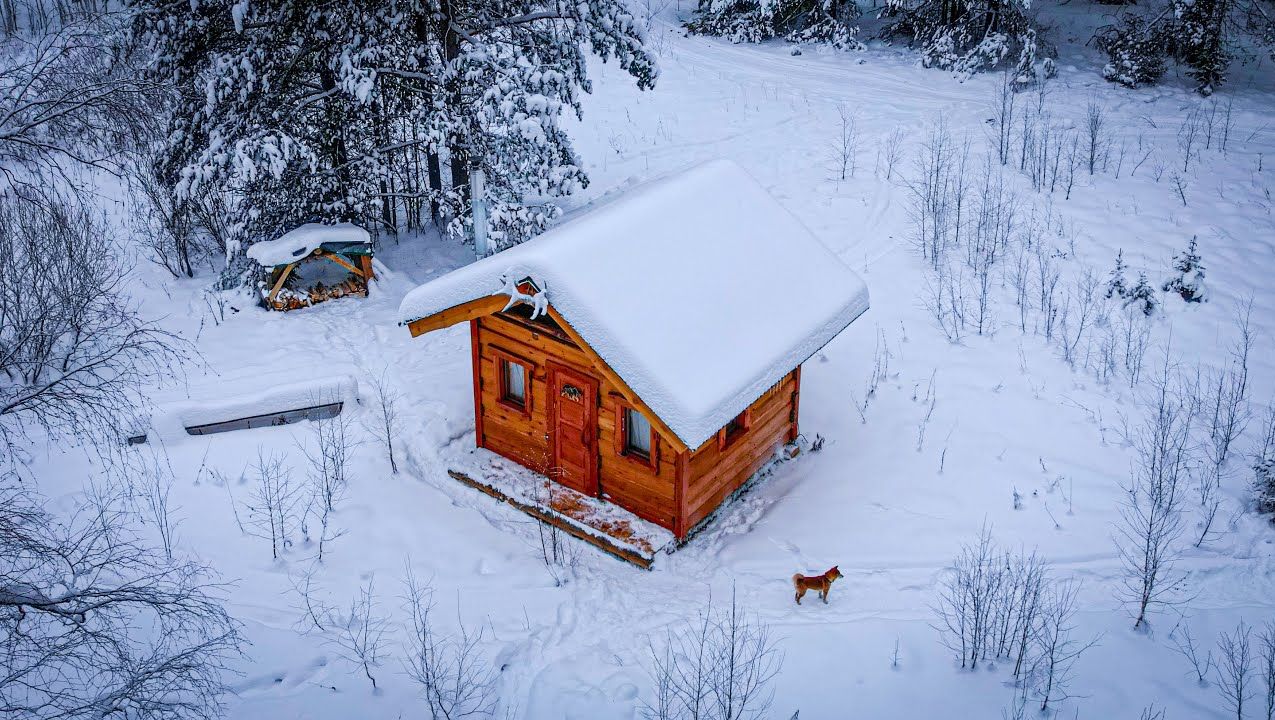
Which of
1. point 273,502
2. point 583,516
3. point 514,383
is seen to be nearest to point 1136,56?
point 514,383

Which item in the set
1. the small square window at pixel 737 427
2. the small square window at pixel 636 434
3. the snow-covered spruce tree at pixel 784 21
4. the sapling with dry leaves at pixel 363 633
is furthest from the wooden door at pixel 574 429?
the snow-covered spruce tree at pixel 784 21

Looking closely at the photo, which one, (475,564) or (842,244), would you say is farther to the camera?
(842,244)

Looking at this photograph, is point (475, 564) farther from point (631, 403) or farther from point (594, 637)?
point (631, 403)

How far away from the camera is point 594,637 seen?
28.3 feet

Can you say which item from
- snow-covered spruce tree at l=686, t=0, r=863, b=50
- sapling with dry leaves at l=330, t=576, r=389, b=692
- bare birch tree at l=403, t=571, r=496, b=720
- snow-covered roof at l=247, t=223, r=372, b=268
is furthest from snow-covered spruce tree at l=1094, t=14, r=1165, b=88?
sapling with dry leaves at l=330, t=576, r=389, b=692

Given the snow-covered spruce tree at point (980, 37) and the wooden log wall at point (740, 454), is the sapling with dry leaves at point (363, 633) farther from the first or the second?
the snow-covered spruce tree at point (980, 37)

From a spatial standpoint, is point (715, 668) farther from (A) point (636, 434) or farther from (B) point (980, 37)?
(B) point (980, 37)

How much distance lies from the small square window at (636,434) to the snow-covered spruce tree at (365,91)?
17.1ft

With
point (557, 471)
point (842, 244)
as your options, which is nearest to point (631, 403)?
point (557, 471)

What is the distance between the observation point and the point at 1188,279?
13336mm

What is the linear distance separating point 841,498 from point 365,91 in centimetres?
824

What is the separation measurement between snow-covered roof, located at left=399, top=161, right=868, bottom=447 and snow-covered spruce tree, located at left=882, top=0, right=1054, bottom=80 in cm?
1265

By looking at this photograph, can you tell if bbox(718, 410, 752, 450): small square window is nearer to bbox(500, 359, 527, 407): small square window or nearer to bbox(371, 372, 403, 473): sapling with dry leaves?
bbox(500, 359, 527, 407): small square window

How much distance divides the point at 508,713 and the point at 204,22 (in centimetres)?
1066
